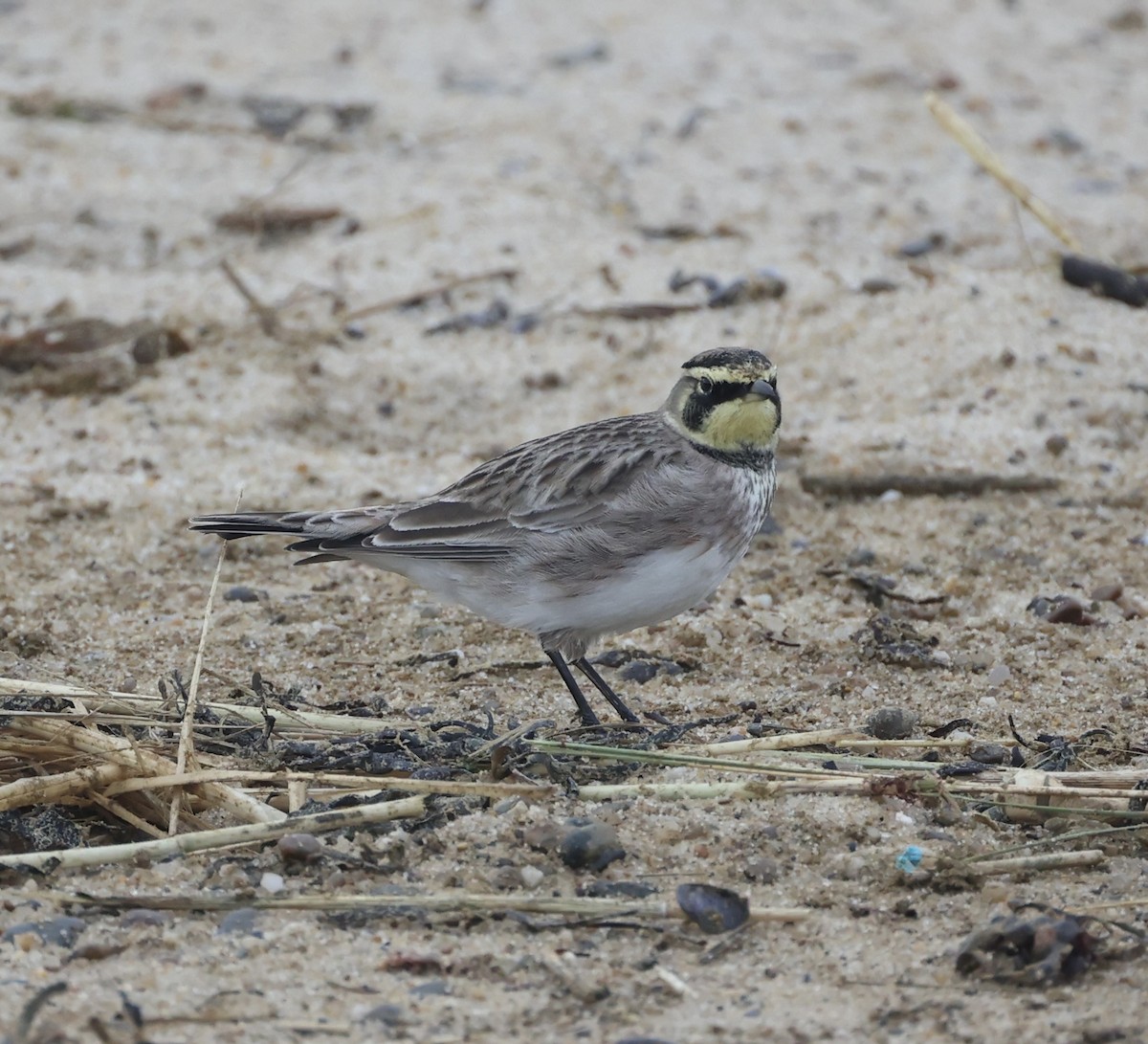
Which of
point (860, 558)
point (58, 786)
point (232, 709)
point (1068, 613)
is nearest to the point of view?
point (58, 786)

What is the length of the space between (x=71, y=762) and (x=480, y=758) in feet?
3.47

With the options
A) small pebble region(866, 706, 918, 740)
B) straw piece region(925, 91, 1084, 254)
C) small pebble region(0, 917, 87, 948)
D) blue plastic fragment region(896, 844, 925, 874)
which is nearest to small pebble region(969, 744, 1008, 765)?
small pebble region(866, 706, 918, 740)

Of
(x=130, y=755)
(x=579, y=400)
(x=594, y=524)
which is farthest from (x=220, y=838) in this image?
(x=579, y=400)

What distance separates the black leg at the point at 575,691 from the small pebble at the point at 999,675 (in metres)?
1.30

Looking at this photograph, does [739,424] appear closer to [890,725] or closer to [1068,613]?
[890,725]

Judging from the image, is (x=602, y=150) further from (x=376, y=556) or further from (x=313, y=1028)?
(x=313, y=1028)

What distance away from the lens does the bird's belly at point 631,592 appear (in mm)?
5027

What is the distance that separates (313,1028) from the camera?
11.0 ft

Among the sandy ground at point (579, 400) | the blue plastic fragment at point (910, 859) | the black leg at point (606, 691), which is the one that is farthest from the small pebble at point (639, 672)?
the blue plastic fragment at point (910, 859)

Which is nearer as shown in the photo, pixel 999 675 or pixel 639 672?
pixel 999 675

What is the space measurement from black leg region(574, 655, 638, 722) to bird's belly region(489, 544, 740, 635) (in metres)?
0.26

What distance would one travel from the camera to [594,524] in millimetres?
5160

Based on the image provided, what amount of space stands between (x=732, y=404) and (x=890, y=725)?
1.10 metres

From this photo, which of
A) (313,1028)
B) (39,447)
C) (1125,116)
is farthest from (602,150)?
(313,1028)
